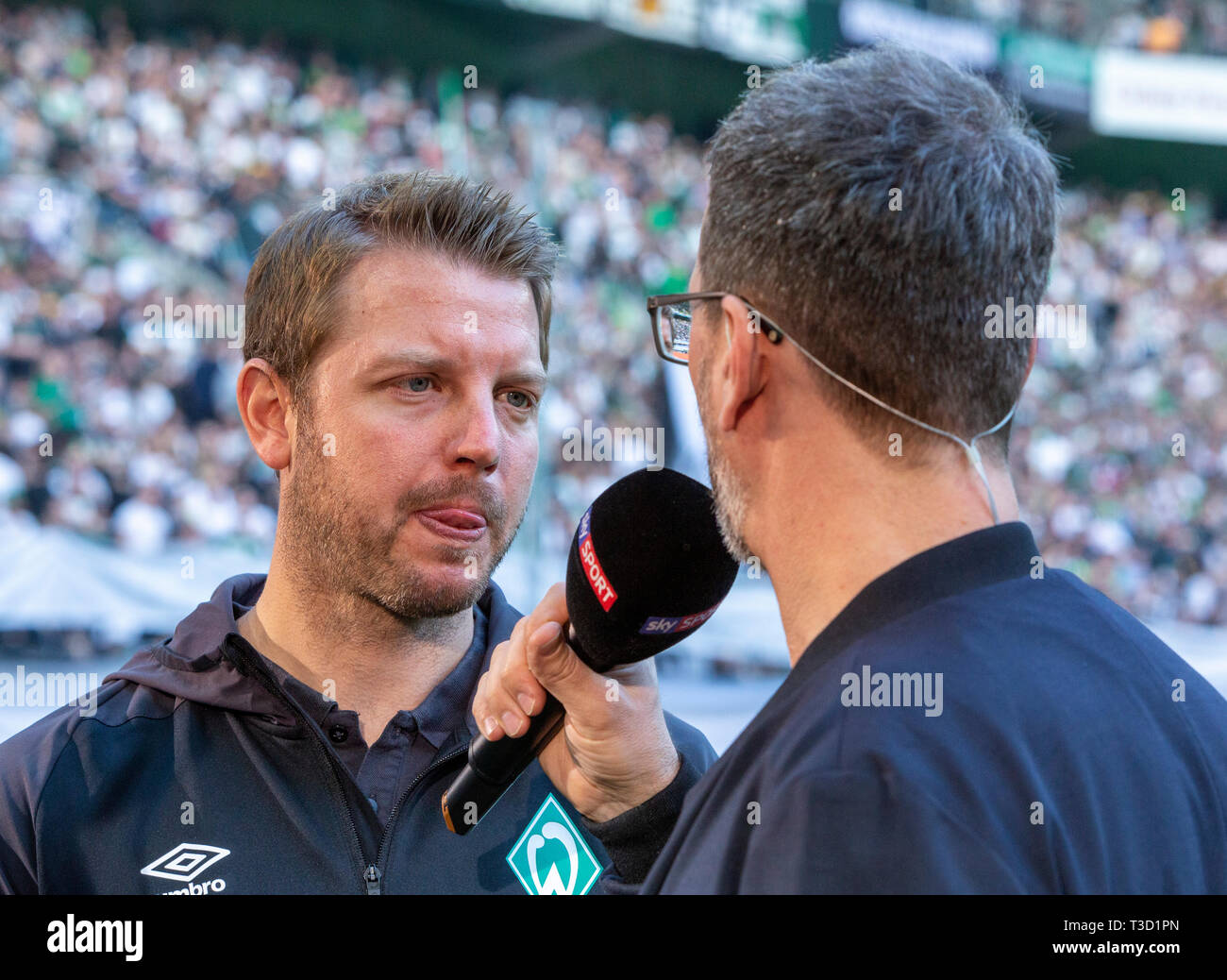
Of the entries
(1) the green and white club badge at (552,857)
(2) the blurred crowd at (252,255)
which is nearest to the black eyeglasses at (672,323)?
(1) the green and white club badge at (552,857)

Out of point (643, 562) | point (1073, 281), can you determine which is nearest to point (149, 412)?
point (643, 562)

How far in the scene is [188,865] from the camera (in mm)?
1669

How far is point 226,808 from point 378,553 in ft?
1.39

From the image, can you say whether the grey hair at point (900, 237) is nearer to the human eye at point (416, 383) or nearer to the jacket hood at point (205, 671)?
the human eye at point (416, 383)

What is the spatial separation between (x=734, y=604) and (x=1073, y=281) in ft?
26.1

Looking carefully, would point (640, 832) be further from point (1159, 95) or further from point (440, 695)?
Answer: point (1159, 95)

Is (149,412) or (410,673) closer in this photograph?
(410,673)

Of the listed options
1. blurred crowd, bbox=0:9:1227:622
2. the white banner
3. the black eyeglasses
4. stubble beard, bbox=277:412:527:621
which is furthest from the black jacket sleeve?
the white banner

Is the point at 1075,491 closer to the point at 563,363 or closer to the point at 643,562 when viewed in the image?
the point at 563,363

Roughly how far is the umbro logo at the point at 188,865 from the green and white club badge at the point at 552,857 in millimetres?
401

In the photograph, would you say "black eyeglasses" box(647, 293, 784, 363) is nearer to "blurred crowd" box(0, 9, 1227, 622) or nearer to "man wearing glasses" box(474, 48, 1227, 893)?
"man wearing glasses" box(474, 48, 1227, 893)

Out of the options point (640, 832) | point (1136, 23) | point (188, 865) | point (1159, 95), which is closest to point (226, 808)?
point (188, 865)

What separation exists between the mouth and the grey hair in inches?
30.3

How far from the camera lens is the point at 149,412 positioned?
773cm
